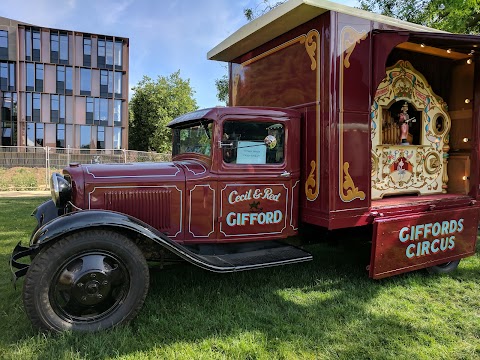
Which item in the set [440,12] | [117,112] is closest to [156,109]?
[117,112]

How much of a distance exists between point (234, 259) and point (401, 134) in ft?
9.71

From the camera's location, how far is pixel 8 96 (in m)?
27.2

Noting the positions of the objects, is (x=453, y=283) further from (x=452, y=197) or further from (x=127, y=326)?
(x=127, y=326)

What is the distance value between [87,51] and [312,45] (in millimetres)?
29022

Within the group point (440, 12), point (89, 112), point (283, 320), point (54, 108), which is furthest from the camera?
point (89, 112)

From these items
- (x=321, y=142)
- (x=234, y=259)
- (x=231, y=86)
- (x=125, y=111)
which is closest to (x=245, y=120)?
(x=321, y=142)

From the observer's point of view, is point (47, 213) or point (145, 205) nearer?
point (145, 205)

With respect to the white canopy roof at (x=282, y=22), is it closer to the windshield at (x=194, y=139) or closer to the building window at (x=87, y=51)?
the windshield at (x=194, y=139)

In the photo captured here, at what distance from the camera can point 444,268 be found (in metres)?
4.53

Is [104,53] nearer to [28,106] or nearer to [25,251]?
[28,106]

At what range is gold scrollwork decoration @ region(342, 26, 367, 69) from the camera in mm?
3650

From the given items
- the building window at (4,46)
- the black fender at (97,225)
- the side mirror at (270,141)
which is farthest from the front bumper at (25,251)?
the building window at (4,46)

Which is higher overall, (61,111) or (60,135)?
(61,111)

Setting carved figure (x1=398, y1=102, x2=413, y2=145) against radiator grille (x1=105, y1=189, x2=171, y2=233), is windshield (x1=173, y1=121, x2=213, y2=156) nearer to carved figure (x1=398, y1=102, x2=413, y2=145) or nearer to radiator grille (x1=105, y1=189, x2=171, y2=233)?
radiator grille (x1=105, y1=189, x2=171, y2=233)
